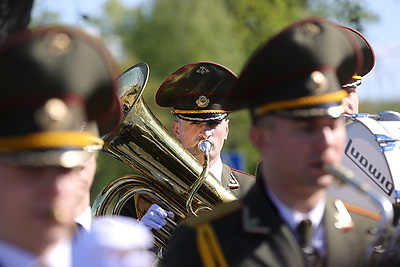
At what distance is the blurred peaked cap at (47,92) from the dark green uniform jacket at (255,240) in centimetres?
65

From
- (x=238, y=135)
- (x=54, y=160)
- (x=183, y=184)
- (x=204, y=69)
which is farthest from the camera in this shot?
(x=238, y=135)

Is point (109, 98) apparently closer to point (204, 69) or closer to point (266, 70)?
point (266, 70)

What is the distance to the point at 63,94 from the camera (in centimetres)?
327

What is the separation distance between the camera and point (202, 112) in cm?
681

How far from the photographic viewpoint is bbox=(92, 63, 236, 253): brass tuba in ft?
19.6

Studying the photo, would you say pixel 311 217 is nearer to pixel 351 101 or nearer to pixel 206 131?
pixel 351 101

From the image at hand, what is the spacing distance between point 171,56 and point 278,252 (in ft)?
124

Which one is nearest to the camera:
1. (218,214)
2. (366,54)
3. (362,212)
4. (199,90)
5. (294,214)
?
(294,214)

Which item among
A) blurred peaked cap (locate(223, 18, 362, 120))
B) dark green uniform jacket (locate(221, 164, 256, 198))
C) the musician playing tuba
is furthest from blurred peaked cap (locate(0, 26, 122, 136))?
dark green uniform jacket (locate(221, 164, 256, 198))

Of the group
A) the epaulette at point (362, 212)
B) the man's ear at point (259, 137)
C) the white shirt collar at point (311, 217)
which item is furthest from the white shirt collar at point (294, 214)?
the epaulette at point (362, 212)

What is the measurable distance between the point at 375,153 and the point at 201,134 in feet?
4.35

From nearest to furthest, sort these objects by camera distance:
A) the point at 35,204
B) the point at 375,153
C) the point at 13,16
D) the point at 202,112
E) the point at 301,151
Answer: the point at 35,204
the point at 301,151
the point at 375,153
the point at 202,112
the point at 13,16

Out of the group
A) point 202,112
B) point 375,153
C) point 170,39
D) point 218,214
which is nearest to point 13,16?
point 202,112

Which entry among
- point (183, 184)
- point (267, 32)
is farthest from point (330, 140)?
point (267, 32)
